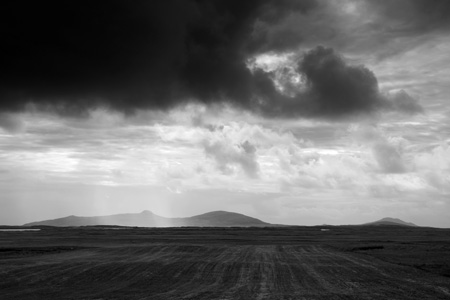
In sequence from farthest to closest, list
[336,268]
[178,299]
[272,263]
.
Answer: [272,263]
[336,268]
[178,299]

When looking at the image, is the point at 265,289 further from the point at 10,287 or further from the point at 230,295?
the point at 10,287

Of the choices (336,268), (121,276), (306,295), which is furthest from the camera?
(336,268)

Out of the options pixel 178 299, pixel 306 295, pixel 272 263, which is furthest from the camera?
pixel 272 263

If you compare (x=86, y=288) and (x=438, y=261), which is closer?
(x=86, y=288)

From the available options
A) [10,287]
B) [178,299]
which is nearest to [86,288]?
[10,287]

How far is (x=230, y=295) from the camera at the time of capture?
82.3 ft

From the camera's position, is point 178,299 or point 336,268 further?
point 336,268

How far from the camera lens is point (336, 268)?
130ft

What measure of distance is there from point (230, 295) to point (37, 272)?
18.1 meters

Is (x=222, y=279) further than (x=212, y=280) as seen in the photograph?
Yes

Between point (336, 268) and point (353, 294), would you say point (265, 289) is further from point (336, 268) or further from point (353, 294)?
point (336, 268)

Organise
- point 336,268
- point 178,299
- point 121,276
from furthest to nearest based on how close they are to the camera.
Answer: point 336,268 < point 121,276 < point 178,299

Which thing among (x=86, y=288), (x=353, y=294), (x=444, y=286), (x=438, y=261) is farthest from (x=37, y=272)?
(x=438, y=261)

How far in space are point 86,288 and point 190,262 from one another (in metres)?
16.6
